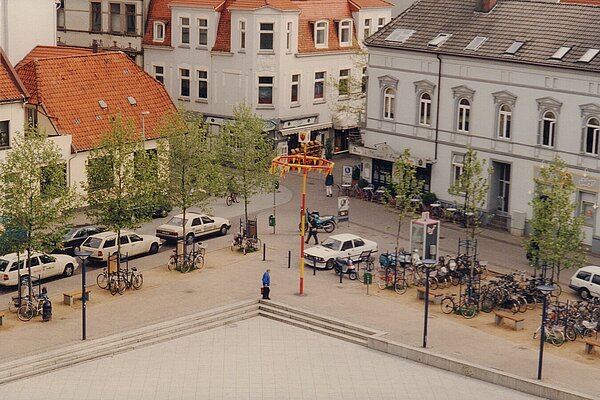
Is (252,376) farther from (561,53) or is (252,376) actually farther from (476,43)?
(476,43)

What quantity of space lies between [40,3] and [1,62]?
43.7ft

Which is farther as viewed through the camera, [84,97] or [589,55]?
[84,97]

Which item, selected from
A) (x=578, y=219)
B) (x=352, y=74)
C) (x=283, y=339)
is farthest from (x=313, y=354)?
(x=352, y=74)

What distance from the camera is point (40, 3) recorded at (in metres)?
77.0

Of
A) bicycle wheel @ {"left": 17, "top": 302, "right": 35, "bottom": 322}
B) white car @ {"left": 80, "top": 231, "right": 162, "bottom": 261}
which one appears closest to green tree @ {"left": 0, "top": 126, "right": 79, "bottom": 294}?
bicycle wheel @ {"left": 17, "top": 302, "right": 35, "bottom": 322}

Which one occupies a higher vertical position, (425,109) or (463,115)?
(425,109)

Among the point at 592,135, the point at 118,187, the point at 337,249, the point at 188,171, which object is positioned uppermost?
the point at 592,135

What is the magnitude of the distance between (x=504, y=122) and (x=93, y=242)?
23.5 meters

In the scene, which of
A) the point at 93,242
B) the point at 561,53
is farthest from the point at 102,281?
the point at 561,53

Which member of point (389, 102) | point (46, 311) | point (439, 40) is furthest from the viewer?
point (389, 102)

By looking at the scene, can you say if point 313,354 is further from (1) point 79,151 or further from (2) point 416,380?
(1) point 79,151

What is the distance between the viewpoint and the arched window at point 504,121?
67.4 meters

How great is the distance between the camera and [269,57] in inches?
3248

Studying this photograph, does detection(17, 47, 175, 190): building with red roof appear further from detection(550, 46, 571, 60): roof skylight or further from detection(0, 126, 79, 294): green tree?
detection(550, 46, 571, 60): roof skylight
